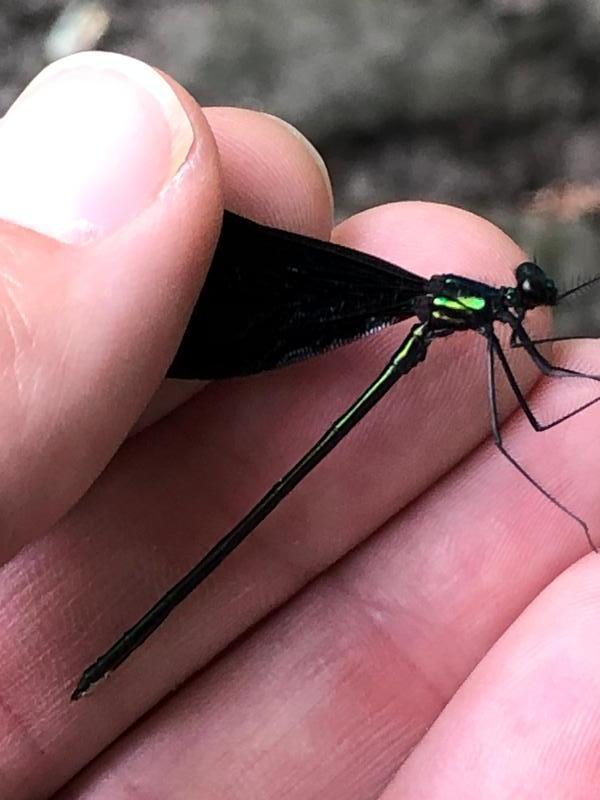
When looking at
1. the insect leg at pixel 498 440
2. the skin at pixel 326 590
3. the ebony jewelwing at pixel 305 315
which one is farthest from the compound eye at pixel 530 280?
the skin at pixel 326 590

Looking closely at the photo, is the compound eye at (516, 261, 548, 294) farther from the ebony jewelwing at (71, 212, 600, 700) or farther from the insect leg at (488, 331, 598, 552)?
the insect leg at (488, 331, 598, 552)

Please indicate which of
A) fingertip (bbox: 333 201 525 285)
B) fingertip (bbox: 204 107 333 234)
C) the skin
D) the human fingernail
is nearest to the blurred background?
fingertip (bbox: 333 201 525 285)

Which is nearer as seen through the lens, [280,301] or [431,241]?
[280,301]

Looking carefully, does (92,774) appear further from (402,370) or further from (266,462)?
(402,370)

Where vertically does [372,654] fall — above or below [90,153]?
below

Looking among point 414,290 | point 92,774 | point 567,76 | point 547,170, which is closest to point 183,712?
point 92,774

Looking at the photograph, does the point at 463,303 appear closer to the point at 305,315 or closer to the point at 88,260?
the point at 305,315

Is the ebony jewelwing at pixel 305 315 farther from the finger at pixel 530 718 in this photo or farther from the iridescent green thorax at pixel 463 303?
the finger at pixel 530 718

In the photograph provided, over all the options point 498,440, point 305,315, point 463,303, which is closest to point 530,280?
point 463,303
